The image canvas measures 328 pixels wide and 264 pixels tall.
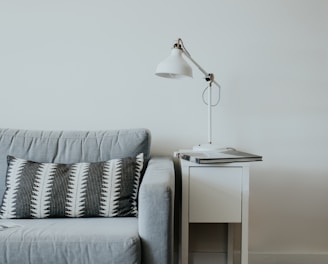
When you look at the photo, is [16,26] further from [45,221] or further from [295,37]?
[295,37]

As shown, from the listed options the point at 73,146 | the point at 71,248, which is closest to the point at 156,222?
the point at 71,248

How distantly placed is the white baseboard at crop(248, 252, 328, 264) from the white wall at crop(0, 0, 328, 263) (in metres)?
0.03

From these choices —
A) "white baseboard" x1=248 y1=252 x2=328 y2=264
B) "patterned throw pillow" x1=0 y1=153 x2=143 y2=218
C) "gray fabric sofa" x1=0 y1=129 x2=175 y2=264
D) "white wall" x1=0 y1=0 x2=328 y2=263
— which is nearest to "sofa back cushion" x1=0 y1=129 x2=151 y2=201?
"patterned throw pillow" x1=0 y1=153 x2=143 y2=218

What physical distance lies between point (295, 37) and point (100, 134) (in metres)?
1.27

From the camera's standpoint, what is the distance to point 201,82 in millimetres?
2125

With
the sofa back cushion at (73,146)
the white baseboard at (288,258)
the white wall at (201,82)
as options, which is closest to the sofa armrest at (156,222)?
the sofa back cushion at (73,146)

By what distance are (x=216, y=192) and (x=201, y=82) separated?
0.73 m

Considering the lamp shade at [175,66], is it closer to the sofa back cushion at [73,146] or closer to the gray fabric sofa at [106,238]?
the sofa back cushion at [73,146]

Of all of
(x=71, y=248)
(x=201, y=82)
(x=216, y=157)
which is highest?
(x=201, y=82)

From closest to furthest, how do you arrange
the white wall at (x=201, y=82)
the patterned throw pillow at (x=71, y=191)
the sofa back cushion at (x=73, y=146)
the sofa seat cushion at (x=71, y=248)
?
1. the sofa seat cushion at (x=71, y=248)
2. the patterned throw pillow at (x=71, y=191)
3. the sofa back cushion at (x=73, y=146)
4. the white wall at (x=201, y=82)

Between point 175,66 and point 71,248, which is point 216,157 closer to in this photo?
point 175,66

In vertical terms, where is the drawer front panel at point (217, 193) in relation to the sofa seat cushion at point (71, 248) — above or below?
above

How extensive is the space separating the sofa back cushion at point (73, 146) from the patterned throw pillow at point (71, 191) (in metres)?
0.14

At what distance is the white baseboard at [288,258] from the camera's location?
6.98 feet
